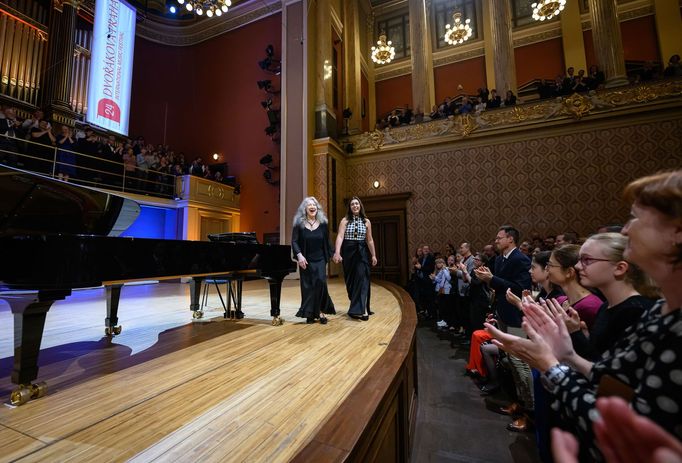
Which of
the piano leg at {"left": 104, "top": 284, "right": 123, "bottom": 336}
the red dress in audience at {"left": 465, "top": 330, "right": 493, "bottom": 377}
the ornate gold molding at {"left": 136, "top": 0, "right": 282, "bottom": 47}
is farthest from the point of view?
the ornate gold molding at {"left": 136, "top": 0, "right": 282, "bottom": 47}

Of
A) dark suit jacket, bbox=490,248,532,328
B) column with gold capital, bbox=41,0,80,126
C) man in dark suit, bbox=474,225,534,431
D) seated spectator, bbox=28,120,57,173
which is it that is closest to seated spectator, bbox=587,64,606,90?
man in dark suit, bbox=474,225,534,431

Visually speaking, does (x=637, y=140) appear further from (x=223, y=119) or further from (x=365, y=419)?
(x=223, y=119)

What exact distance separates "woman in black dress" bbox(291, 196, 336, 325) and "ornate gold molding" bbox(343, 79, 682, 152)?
649 centimetres

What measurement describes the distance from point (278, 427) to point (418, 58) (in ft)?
35.7

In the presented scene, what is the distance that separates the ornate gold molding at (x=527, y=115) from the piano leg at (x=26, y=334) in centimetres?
865

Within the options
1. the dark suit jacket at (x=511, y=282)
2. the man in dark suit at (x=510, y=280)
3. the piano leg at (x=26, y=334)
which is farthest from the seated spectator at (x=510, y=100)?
the piano leg at (x=26, y=334)

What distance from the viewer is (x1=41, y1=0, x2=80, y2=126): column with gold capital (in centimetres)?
836

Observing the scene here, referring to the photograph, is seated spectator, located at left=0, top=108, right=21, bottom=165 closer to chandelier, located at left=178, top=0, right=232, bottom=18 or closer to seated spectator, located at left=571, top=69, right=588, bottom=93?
chandelier, located at left=178, top=0, right=232, bottom=18

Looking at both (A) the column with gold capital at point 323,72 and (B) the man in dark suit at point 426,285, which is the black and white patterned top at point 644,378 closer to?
(B) the man in dark suit at point 426,285

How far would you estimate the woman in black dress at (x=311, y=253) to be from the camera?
10.6 feet

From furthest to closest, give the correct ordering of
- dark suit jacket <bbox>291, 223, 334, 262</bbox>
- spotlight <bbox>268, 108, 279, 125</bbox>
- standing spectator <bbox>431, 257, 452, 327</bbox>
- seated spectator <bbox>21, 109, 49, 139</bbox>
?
spotlight <bbox>268, 108, 279, 125</bbox> → seated spectator <bbox>21, 109, 49, 139</bbox> → standing spectator <bbox>431, 257, 452, 327</bbox> → dark suit jacket <bbox>291, 223, 334, 262</bbox>

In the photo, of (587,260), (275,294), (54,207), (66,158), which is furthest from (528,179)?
(66,158)

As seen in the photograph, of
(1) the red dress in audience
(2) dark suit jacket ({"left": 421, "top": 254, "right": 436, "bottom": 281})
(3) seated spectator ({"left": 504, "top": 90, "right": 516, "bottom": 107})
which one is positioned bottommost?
(1) the red dress in audience

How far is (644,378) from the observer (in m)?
0.65
